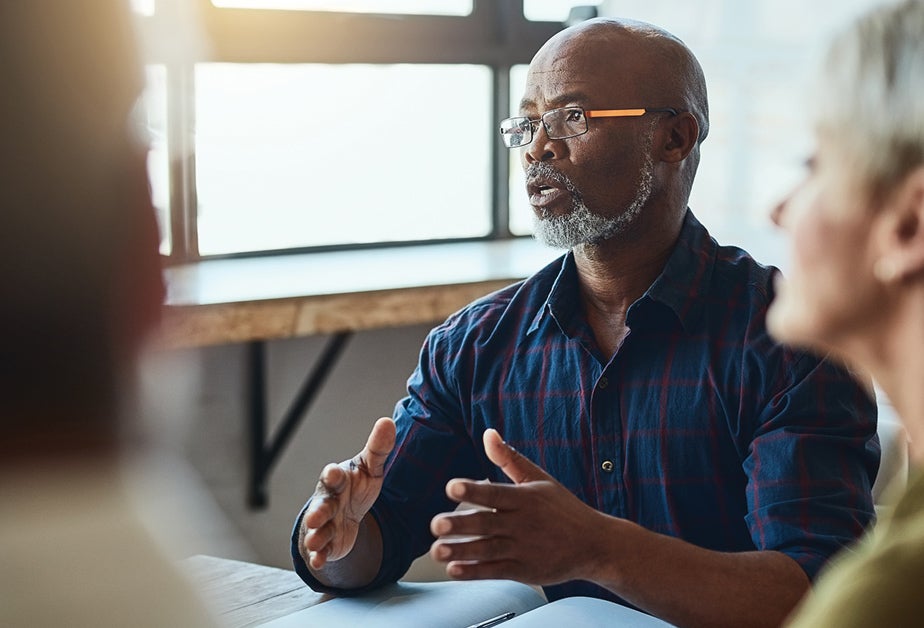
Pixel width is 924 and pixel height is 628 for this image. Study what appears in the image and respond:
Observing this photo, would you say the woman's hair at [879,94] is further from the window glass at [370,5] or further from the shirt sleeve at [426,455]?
the window glass at [370,5]

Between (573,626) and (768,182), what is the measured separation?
227 centimetres

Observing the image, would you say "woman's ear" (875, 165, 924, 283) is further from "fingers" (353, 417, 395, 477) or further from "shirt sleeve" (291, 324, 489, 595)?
"shirt sleeve" (291, 324, 489, 595)

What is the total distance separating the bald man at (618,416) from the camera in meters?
1.33

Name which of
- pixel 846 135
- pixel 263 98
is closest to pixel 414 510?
pixel 846 135

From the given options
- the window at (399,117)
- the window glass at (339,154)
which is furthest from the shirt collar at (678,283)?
the window glass at (339,154)

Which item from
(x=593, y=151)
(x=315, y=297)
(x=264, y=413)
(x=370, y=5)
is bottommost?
(x=264, y=413)

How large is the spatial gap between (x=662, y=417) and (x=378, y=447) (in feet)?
1.30

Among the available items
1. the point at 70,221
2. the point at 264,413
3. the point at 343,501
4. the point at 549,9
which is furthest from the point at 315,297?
the point at 70,221

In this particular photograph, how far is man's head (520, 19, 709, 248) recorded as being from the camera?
5.83ft

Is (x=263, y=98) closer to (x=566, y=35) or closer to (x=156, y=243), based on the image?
(x=566, y=35)

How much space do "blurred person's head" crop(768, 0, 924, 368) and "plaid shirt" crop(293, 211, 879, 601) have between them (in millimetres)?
632

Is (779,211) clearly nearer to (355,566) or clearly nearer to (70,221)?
(70,221)

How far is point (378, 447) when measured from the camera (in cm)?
146

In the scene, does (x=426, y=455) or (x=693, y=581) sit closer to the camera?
(x=693, y=581)
